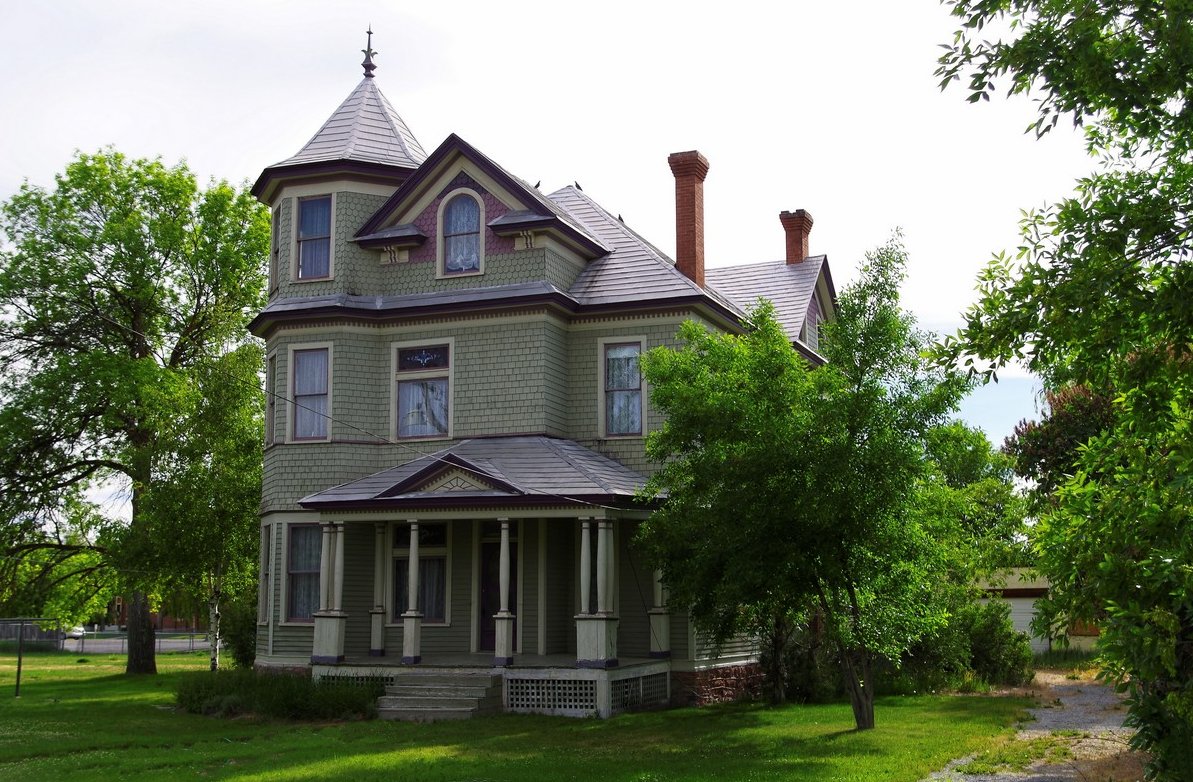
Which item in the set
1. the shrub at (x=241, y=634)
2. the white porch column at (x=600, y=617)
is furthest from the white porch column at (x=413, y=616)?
the shrub at (x=241, y=634)

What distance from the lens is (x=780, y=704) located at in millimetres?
22094

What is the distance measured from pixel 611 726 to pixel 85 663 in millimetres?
31184

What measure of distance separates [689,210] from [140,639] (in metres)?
20.9

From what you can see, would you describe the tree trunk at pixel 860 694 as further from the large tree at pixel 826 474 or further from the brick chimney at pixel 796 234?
the brick chimney at pixel 796 234

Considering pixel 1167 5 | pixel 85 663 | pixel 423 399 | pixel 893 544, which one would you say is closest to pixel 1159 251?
pixel 1167 5

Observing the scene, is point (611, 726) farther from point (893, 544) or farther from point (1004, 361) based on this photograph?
point (1004, 361)

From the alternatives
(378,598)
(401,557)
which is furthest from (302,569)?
(401,557)

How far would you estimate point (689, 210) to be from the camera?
984 inches

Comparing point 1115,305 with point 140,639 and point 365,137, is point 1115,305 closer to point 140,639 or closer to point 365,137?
point 365,137

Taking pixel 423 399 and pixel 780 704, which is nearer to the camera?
pixel 780 704

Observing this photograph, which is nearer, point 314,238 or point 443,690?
point 443,690

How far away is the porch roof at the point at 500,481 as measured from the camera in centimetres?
2012

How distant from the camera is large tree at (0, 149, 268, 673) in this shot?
31.8 m

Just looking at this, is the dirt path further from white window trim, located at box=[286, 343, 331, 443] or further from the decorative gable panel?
white window trim, located at box=[286, 343, 331, 443]
